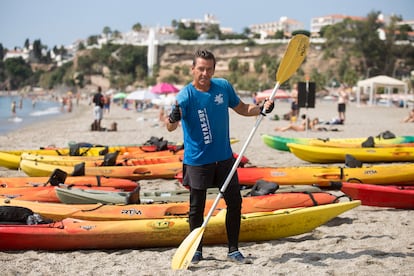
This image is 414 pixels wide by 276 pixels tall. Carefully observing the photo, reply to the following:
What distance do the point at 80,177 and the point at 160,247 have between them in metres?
2.73

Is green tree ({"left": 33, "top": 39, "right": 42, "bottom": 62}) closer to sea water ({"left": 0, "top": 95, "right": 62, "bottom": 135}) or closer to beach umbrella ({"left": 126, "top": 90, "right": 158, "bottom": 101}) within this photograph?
sea water ({"left": 0, "top": 95, "right": 62, "bottom": 135})

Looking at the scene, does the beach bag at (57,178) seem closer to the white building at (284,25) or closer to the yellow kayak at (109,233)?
the yellow kayak at (109,233)

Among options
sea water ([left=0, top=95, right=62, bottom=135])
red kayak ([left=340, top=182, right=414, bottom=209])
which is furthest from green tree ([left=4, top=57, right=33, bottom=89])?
red kayak ([left=340, top=182, right=414, bottom=209])

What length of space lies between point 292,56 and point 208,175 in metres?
1.46

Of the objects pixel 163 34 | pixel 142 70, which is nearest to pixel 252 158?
pixel 142 70

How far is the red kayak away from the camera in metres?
5.67

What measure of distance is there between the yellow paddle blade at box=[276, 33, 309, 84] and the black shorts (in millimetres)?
1077

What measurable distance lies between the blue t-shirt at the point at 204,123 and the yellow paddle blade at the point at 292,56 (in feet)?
2.93

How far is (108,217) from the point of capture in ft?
16.3

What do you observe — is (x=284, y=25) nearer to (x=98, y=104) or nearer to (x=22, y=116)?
(x=22, y=116)

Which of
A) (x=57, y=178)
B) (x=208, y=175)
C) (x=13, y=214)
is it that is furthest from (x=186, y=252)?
(x=57, y=178)

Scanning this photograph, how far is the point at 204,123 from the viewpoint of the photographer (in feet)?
12.8

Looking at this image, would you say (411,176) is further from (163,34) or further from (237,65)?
(163,34)

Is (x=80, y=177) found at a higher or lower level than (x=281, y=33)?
lower
